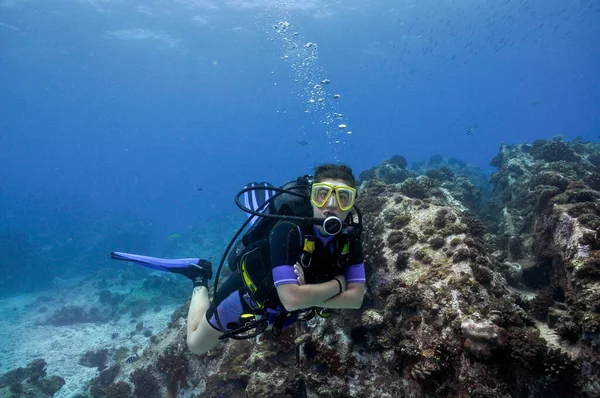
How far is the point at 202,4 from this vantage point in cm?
4200

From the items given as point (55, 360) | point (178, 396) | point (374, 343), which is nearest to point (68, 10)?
point (55, 360)

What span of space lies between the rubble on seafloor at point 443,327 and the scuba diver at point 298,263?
4.49 ft

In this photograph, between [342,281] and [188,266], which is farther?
[188,266]

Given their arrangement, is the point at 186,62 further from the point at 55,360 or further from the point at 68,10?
the point at 55,360

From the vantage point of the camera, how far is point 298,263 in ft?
12.1

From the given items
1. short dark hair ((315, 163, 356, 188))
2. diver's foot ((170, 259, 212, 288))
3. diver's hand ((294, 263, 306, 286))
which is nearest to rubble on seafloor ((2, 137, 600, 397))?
diver's foot ((170, 259, 212, 288))

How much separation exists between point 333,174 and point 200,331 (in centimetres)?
370

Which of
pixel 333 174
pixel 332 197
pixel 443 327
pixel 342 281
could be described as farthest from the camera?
pixel 443 327

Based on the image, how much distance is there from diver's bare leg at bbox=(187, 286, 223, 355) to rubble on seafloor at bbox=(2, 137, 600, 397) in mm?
1242

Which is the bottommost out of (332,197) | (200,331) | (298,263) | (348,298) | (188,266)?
(200,331)

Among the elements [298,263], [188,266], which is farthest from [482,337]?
[188,266]

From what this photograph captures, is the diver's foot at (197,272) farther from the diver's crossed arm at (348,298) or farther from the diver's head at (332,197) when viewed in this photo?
the diver's head at (332,197)

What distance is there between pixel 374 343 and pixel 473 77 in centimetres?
13626

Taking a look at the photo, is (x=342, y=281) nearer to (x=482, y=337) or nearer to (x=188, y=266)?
(x=482, y=337)
